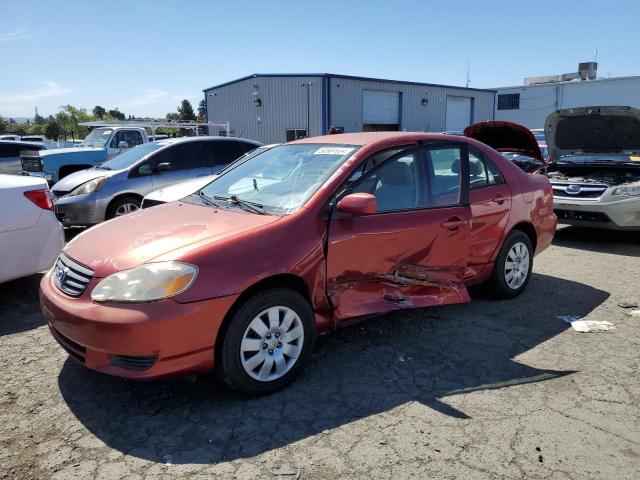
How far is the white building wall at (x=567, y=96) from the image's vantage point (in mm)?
32594

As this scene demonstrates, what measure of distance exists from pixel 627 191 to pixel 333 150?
532 cm

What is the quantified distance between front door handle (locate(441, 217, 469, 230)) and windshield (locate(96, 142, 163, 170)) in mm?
5877

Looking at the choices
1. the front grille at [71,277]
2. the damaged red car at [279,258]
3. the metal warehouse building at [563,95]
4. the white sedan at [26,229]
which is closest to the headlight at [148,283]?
the damaged red car at [279,258]

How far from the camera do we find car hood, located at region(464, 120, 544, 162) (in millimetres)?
8438

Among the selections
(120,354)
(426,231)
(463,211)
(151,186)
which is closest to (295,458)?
(120,354)

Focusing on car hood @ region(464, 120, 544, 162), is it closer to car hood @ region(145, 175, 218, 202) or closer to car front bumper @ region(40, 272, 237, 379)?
car hood @ region(145, 175, 218, 202)

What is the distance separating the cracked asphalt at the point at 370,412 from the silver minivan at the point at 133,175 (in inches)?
142

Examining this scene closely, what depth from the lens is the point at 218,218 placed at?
337cm

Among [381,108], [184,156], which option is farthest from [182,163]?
[381,108]

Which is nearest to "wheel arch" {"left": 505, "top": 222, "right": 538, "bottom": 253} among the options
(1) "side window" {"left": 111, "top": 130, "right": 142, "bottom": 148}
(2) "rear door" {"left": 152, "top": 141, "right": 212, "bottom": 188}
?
(2) "rear door" {"left": 152, "top": 141, "right": 212, "bottom": 188}

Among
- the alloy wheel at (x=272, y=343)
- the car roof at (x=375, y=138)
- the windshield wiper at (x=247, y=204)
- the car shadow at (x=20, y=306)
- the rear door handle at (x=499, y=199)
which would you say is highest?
the car roof at (x=375, y=138)

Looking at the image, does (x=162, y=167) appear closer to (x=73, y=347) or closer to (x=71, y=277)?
(x=71, y=277)

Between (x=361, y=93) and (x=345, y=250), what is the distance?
22960 mm

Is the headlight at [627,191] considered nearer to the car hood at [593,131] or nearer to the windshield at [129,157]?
the car hood at [593,131]
